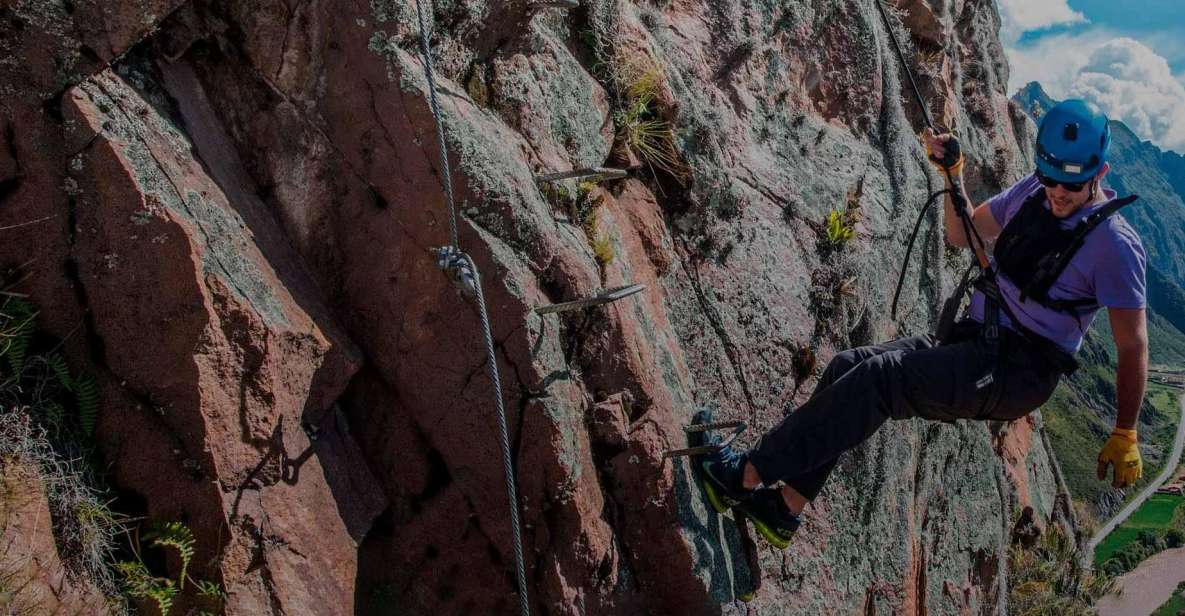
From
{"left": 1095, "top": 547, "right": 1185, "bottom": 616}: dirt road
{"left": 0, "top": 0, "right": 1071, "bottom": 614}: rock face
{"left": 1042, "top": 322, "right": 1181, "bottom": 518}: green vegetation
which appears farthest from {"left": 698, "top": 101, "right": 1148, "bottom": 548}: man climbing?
{"left": 1095, "top": 547, "right": 1185, "bottom": 616}: dirt road

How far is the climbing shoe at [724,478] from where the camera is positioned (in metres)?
5.88

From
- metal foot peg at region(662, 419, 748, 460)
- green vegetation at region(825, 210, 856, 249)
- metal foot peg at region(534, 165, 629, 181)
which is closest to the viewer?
metal foot peg at region(534, 165, 629, 181)

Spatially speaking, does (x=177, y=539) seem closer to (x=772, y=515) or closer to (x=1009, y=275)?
(x=772, y=515)

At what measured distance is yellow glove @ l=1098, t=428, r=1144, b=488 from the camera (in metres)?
5.00

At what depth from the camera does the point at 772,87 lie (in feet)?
29.1

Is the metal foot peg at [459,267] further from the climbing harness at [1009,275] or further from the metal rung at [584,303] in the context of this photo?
the climbing harness at [1009,275]

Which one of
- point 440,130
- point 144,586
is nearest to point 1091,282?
point 440,130

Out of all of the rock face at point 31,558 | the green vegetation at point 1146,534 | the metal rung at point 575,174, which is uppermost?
the metal rung at point 575,174

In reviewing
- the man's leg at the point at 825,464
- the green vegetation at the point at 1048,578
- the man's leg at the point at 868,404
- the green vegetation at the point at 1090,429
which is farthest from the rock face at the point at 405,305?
the green vegetation at the point at 1090,429

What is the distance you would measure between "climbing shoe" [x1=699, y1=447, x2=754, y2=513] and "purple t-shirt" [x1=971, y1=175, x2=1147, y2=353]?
2.10 meters

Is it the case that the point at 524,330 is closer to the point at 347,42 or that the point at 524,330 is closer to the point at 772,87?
the point at 347,42

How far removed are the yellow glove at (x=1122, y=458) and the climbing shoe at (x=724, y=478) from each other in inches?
89.6

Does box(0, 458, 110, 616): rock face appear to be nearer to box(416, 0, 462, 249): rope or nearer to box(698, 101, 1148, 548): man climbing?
box(416, 0, 462, 249): rope

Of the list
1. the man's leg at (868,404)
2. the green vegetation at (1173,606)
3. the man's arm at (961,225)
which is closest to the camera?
the man's leg at (868,404)
